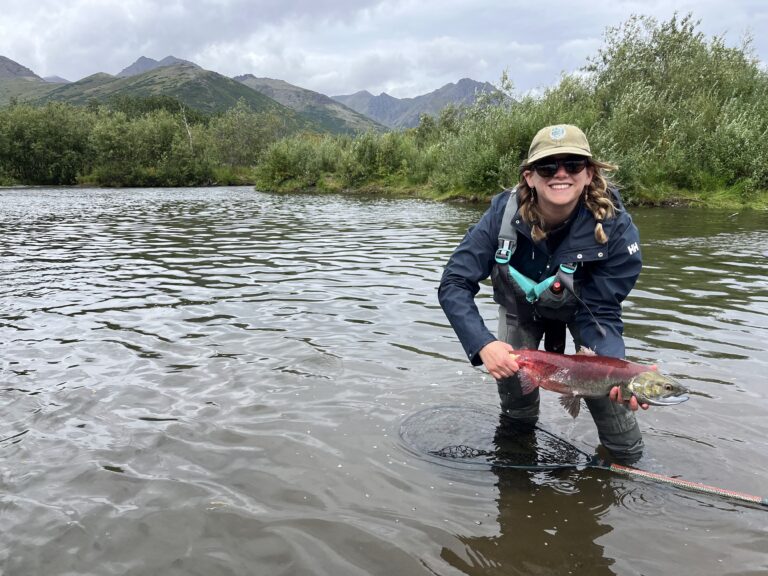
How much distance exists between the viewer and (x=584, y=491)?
434 cm

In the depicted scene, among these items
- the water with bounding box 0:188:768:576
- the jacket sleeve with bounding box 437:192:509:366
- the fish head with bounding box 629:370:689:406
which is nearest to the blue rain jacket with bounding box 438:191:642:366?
the jacket sleeve with bounding box 437:192:509:366

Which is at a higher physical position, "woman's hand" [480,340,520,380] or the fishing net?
"woman's hand" [480,340,520,380]

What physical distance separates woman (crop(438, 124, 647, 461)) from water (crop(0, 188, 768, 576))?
0.94 metres

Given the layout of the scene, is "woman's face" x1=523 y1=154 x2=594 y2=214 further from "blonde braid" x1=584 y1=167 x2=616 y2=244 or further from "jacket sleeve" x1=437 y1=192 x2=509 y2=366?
"jacket sleeve" x1=437 y1=192 x2=509 y2=366

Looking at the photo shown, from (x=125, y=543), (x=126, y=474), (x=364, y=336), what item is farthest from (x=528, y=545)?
(x=364, y=336)

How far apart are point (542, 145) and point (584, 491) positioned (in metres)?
2.76

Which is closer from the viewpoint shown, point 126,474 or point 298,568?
point 298,568

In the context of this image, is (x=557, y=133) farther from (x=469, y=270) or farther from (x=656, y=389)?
(x=656, y=389)

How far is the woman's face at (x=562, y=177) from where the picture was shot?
420 centimetres

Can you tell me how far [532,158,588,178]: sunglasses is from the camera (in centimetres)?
419

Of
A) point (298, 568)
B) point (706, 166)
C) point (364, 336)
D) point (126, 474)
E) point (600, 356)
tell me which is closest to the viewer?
point (298, 568)

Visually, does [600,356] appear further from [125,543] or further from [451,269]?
[125,543]

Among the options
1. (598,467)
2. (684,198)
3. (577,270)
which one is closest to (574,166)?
(577,270)

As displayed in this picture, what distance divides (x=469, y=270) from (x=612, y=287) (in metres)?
1.16
